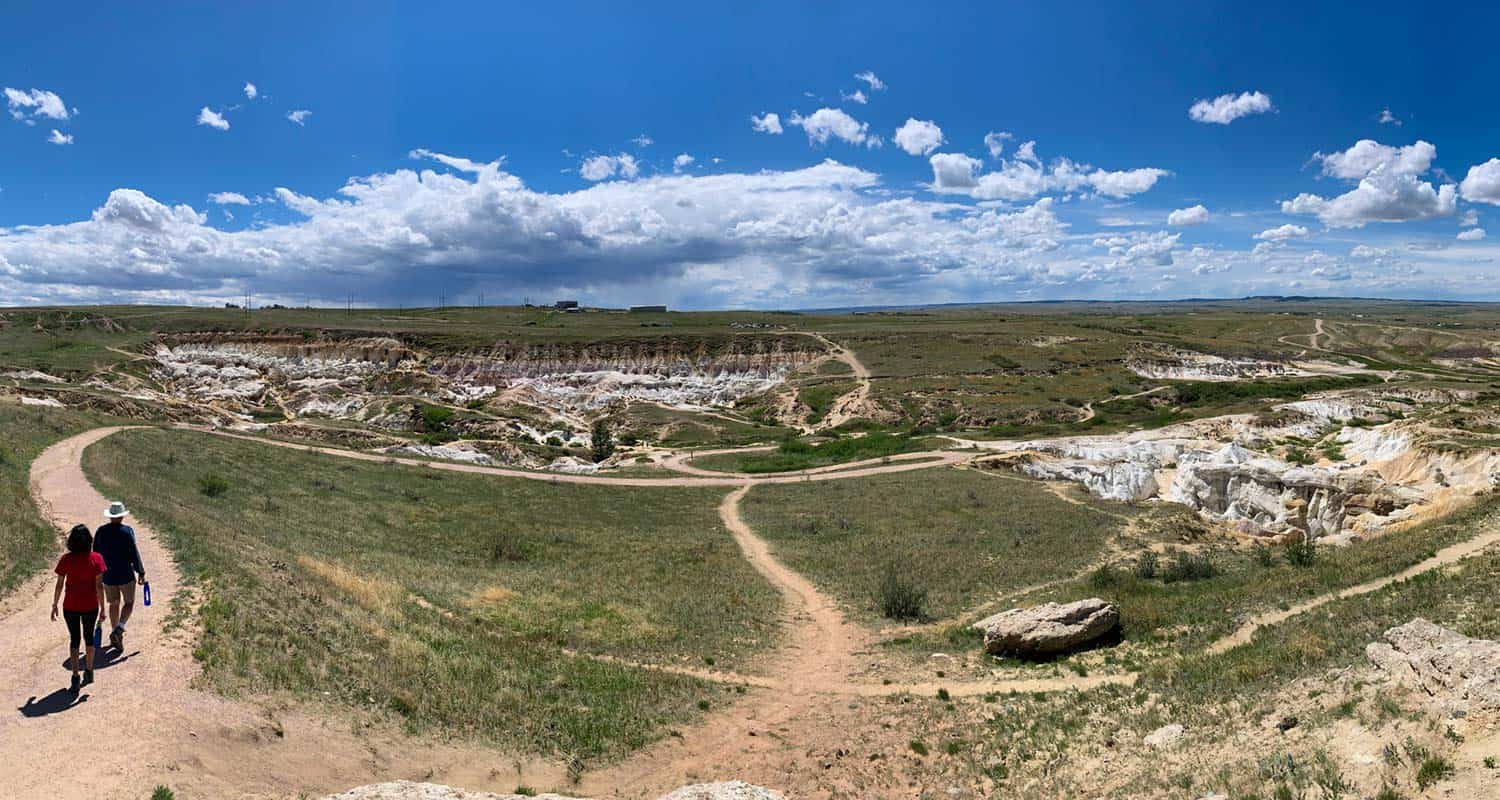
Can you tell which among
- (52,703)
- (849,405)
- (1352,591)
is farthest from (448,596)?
(849,405)

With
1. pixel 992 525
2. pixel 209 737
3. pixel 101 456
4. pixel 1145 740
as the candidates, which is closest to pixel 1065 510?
pixel 992 525

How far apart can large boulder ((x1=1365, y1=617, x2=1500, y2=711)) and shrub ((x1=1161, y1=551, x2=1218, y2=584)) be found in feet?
32.6

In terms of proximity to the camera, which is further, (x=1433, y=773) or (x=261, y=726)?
(x=261, y=726)

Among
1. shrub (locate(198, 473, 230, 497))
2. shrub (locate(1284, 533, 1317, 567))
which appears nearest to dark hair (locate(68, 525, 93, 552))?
shrub (locate(198, 473, 230, 497))

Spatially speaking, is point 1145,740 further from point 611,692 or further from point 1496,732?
point 611,692

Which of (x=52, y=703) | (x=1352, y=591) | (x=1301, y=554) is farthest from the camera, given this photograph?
(x=1301, y=554)

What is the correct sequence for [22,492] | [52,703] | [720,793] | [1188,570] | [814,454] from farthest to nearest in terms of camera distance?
[814,454]
[1188,570]
[22,492]
[52,703]
[720,793]

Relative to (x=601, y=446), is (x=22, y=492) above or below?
above

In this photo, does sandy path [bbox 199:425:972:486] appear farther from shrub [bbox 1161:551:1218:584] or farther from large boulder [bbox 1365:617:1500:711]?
large boulder [bbox 1365:617:1500:711]

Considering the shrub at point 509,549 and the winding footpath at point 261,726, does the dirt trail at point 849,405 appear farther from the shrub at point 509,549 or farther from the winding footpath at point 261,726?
the winding footpath at point 261,726

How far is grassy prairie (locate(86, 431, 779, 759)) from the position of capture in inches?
446

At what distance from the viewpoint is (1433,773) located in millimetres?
6613

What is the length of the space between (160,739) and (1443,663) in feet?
48.3

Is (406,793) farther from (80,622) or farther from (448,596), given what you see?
(448,596)
